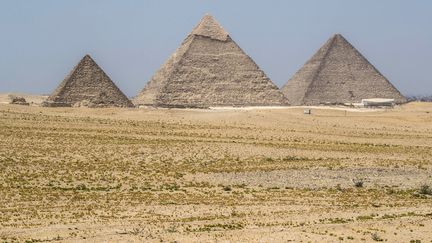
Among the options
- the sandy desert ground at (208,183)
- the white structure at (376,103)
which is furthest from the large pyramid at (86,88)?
the white structure at (376,103)

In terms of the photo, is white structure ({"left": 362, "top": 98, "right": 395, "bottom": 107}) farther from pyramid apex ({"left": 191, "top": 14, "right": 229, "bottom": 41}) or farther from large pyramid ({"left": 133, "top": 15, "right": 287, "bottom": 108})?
pyramid apex ({"left": 191, "top": 14, "right": 229, "bottom": 41})

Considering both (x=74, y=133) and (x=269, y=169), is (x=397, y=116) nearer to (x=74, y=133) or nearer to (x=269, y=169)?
(x=74, y=133)

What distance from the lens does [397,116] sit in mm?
74625

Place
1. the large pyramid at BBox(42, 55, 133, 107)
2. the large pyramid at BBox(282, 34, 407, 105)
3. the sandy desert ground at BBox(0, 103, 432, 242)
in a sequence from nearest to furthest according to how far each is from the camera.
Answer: the sandy desert ground at BBox(0, 103, 432, 242), the large pyramid at BBox(42, 55, 133, 107), the large pyramid at BBox(282, 34, 407, 105)

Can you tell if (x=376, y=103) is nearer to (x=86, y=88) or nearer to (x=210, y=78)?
(x=210, y=78)

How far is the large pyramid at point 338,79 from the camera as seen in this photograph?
121m

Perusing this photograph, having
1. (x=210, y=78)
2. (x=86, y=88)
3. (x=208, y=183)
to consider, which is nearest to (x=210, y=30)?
(x=210, y=78)

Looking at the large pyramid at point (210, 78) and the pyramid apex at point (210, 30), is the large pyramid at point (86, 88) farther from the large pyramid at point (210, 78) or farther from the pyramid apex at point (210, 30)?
the pyramid apex at point (210, 30)

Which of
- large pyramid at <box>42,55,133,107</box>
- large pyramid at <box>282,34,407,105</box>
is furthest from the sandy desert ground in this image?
large pyramid at <box>282,34,407,105</box>

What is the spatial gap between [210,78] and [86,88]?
1156 inches

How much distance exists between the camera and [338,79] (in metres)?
126

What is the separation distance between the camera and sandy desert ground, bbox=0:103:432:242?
18.2 meters

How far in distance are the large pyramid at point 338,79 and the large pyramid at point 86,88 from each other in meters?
44.8

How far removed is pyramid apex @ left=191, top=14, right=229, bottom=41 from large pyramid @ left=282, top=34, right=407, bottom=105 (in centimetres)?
1655
